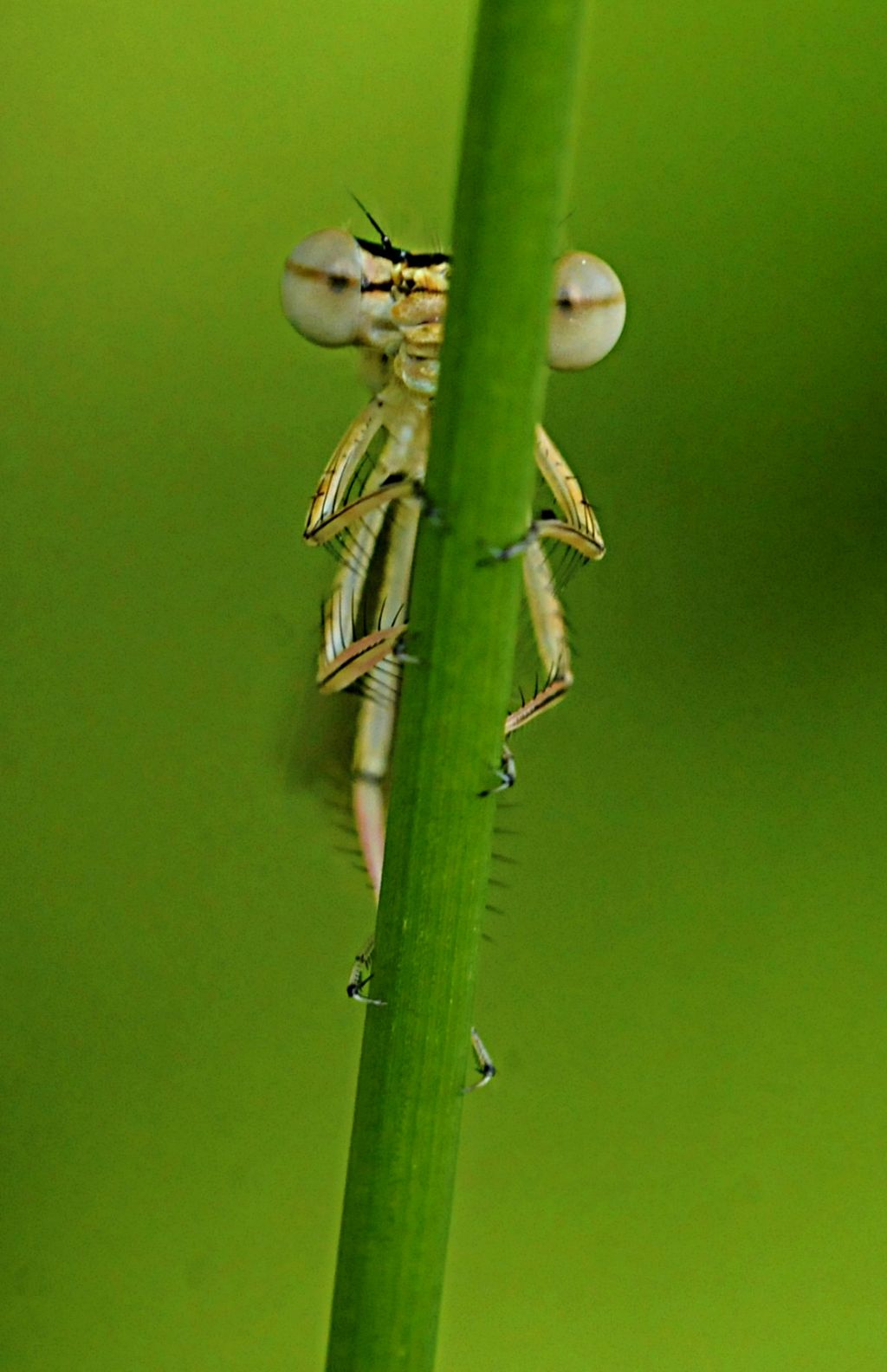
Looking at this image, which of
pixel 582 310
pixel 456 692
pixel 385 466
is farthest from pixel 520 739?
pixel 456 692

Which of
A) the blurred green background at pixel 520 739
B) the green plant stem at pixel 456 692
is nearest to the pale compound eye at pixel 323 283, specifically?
the blurred green background at pixel 520 739

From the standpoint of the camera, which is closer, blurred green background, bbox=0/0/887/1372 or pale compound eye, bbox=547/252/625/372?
pale compound eye, bbox=547/252/625/372

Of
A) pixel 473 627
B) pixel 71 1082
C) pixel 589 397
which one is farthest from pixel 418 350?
pixel 71 1082

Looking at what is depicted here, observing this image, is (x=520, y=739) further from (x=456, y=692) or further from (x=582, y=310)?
(x=456, y=692)

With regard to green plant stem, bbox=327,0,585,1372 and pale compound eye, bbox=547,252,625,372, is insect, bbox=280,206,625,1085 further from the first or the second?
green plant stem, bbox=327,0,585,1372

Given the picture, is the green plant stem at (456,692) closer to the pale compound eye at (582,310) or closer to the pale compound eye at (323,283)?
the pale compound eye at (582,310)

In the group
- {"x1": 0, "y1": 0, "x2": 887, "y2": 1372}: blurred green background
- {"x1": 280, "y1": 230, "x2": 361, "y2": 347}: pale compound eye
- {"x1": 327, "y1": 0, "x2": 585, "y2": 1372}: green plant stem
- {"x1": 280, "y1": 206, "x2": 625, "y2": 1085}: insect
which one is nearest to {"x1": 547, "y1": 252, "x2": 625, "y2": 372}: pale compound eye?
{"x1": 280, "y1": 206, "x2": 625, "y2": 1085}: insect
